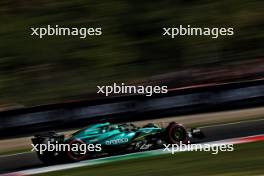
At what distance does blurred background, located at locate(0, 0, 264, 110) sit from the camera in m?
16.6

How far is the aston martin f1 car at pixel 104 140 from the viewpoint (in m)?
7.96

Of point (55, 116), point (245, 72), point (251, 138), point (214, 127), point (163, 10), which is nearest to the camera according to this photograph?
point (251, 138)

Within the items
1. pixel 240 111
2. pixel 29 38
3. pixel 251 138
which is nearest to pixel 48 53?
pixel 29 38

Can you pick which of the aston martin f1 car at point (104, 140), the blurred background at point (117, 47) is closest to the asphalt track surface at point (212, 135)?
the aston martin f1 car at point (104, 140)

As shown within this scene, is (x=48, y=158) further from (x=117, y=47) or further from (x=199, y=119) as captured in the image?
(x=117, y=47)

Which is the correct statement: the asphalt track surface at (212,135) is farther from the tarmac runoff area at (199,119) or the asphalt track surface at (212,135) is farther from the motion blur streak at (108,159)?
the tarmac runoff area at (199,119)

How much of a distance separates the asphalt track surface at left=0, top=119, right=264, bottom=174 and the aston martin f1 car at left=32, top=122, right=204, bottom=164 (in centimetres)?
44

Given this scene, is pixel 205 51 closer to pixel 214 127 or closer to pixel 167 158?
pixel 214 127

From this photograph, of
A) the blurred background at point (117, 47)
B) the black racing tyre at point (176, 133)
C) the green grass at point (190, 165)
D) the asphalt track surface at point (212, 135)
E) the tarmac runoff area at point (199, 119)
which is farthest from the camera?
the blurred background at point (117, 47)

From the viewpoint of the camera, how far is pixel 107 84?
659 inches

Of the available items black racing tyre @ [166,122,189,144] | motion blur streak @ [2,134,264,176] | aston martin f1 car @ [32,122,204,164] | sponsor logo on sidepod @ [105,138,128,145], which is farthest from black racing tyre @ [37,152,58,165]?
black racing tyre @ [166,122,189,144]

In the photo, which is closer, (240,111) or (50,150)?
(50,150)

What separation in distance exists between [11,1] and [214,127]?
10305mm

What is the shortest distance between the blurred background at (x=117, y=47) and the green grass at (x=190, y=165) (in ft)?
26.1
